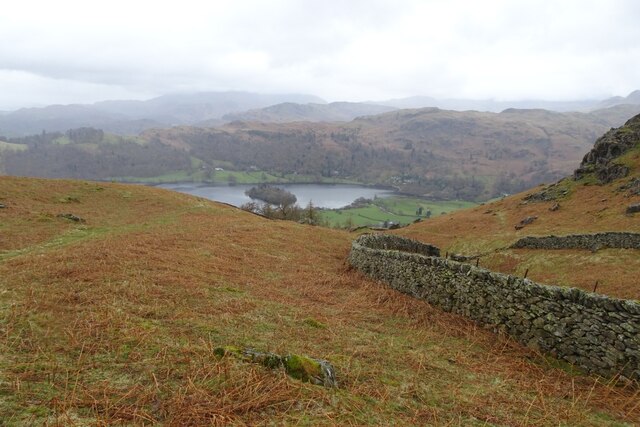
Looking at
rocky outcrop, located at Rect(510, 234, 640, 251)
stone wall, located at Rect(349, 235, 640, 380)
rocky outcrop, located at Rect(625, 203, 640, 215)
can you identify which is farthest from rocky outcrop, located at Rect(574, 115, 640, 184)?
stone wall, located at Rect(349, 235, 640, 380)

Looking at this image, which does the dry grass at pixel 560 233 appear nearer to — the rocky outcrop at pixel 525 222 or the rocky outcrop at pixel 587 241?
the rocky outcrop at pixel 525 222

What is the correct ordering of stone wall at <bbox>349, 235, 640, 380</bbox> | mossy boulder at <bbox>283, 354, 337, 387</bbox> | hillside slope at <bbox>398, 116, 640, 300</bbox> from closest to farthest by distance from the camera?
mossy boulder at <bbox>283, 354, 337, 387</bbox>
stone wall at <bbox>349, 235, 640, 380</bbox>
hillside slope at <bbox>398, 116, 640, 300</bbox>

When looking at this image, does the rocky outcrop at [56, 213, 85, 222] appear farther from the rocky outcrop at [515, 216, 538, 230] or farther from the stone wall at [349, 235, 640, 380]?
the rocky outcrop at [515, 216, 538, 230]

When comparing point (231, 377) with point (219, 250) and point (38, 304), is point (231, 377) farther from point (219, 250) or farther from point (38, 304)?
point (219, 250)

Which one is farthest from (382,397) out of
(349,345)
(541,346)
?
(541,346)

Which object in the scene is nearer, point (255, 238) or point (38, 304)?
point (38, 304)

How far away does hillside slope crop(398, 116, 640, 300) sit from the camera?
2664 cm

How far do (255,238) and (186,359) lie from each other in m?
17.9

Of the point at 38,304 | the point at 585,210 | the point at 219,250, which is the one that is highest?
the point at 38,304

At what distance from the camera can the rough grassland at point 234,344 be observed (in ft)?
22.7

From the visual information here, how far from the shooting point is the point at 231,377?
25.3ft

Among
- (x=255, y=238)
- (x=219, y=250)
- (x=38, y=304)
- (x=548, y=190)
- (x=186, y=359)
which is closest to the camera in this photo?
(x=186, y=359)

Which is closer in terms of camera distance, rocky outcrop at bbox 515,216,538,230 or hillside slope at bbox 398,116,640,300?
hillside slope at bbox 398,116,640,300

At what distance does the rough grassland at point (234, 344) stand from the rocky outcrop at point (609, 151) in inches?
2717
